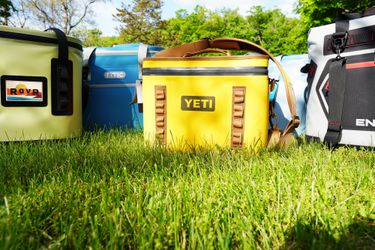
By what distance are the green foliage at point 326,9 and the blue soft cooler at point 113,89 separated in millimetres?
7790

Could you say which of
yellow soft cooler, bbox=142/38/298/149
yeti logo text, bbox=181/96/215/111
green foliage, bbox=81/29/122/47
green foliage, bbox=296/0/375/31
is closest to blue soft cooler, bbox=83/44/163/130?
yellow soft cooler, bbox=142/38/298/149

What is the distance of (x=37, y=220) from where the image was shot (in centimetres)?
89

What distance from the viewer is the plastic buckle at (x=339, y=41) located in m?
1.87

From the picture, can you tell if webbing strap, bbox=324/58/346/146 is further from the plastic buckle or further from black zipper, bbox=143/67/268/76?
black zipper, bbox=143/67/268/76

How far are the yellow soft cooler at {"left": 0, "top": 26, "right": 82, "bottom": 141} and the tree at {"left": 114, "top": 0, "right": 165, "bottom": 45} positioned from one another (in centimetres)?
2277

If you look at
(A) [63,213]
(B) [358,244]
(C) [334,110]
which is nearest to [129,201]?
(A) [63,213]

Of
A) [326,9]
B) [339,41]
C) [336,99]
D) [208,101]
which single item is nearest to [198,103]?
[208,101]

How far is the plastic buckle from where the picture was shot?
73.7 inches

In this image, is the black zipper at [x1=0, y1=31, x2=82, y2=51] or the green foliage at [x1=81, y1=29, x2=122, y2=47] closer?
the black zipper at [x1=0, y1=31, x2=82, y2=51]

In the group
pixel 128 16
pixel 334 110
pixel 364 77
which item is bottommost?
pixel 334 110

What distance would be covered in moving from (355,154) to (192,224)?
1277 millimetres

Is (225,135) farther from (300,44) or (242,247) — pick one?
(300,44)

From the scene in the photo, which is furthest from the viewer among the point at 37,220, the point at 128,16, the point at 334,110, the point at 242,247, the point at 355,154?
the point at 128,16

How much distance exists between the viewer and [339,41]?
190 cm
